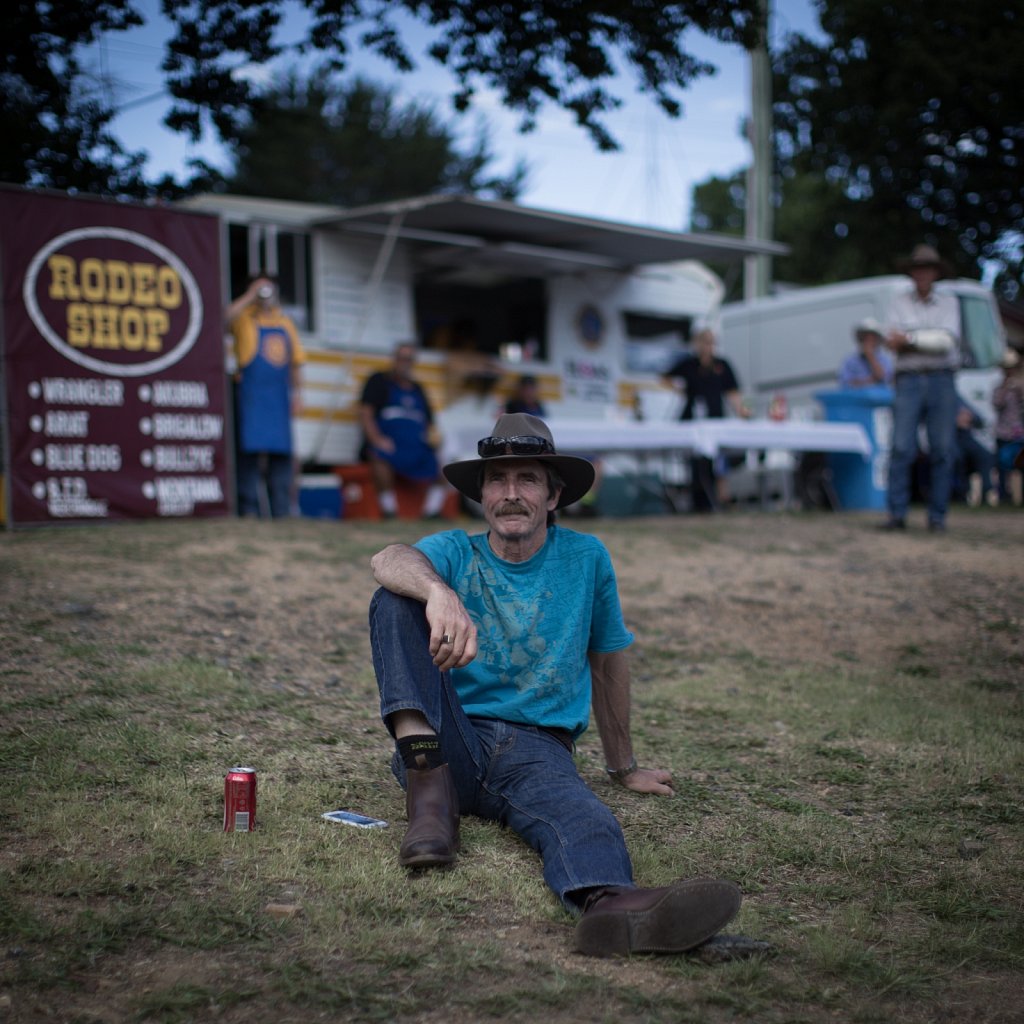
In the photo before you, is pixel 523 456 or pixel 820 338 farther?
pixel 820 338

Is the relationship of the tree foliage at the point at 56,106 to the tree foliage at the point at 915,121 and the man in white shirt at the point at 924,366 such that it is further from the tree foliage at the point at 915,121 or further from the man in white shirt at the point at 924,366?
the tree foliage at the point at 915,121

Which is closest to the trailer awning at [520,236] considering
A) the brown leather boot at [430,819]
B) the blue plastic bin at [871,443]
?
the blue plastic bin at [871,443]

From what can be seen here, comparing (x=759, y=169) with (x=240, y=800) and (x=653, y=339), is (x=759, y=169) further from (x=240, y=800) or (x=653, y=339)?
(x=240, y=800)

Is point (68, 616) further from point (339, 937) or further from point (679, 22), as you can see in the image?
point (679, 22)

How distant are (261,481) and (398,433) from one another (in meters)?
1.81

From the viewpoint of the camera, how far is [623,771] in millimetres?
4238

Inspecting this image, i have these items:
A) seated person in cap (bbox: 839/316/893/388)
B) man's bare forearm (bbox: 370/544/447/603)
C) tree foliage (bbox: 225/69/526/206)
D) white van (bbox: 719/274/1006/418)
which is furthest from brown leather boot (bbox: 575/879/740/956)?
tree foliage (bbox: 225/69/526/206)

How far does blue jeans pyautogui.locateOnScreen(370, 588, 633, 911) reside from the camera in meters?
3.26

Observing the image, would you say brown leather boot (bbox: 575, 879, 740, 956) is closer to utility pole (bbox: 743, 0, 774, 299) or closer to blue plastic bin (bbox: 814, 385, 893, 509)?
blue plastic bin (bbox: 814, 385, 893, 509)

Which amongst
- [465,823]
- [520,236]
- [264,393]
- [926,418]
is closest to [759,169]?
[520,236]

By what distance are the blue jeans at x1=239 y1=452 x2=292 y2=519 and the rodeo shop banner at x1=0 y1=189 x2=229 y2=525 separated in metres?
0.53

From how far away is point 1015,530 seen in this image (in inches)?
423

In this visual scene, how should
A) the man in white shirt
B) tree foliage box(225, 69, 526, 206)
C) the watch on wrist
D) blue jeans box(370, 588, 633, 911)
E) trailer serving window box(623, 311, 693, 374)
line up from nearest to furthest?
blue jeans box(370, 588, 633, 911)
the watch on wrist
the man in white shirt
trailer serving window box(623, 311, 693, 374)
tree foliage box(225, 69, 526, 206)

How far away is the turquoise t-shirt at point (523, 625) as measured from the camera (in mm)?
3816
